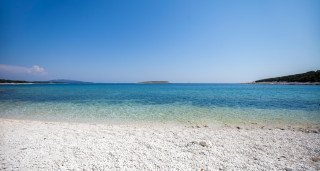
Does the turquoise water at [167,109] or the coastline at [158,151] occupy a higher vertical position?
the coastline at [158,151]

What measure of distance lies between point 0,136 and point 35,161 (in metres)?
4.85

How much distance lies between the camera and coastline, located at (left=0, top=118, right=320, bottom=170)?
586 cm

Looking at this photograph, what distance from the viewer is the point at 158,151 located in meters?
7.00

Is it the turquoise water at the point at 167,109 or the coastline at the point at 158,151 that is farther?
the turquoise water at the point at 167,109

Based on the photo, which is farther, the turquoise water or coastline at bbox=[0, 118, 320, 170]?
the turquoise water

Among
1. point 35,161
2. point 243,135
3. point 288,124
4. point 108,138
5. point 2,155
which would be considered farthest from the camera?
point 288,124

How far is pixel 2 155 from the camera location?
21.4 feet

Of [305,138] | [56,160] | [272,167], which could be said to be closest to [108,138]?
[56,160]

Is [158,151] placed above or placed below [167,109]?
above

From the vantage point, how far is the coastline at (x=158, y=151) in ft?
19.2

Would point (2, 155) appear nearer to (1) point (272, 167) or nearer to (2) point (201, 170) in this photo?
(2) point (201, 170)

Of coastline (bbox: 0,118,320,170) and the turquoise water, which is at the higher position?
coastline (bbox: 0,118,320,170)

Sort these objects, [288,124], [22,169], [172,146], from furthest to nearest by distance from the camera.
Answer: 1. [288,124]
2. [172,146]
3. [22,169]

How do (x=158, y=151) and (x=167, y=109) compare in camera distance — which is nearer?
(x=158, y=151)
